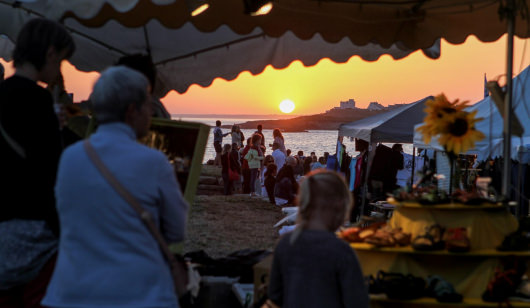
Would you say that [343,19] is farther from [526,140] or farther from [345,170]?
[345,170]

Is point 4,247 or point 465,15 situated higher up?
point 465,15

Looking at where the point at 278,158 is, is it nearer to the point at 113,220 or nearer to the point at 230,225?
the point at 230,225

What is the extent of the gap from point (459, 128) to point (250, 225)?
9.73 meters

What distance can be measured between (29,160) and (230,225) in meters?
11.3

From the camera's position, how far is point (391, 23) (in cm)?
591

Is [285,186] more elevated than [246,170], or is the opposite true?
[246,170]

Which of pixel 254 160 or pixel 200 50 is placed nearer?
pixel 200 50

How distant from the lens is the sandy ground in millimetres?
11367

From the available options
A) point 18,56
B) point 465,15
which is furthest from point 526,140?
point 18,56

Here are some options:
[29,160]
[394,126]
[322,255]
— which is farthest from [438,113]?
[394,126]

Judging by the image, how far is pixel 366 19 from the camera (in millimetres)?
5750

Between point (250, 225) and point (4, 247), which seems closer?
point (4, 247)

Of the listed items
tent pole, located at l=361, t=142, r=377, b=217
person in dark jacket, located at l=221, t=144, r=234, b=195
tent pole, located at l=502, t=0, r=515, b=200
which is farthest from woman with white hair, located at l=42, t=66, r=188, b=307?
person in dark jacket, located at l=221, t=144, r=234, b=195

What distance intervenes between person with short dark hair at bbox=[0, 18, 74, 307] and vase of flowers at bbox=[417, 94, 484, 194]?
2661 mm
